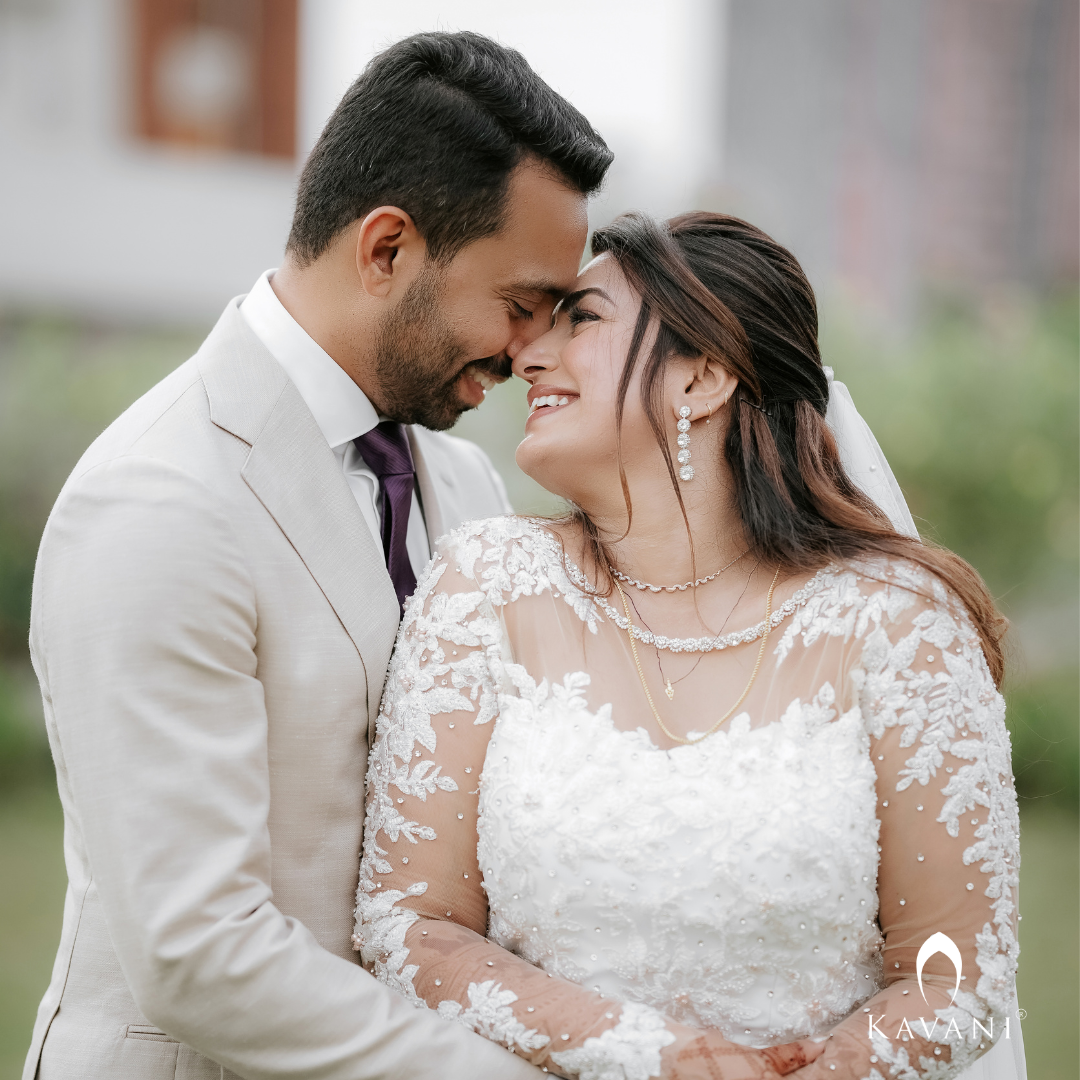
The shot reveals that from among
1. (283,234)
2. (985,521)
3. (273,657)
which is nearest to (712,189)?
(985,521)

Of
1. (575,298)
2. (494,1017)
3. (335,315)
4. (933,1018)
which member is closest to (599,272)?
(575,298)

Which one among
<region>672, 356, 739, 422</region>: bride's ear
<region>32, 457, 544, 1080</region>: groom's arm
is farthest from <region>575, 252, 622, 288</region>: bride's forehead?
<region>32, 457, 544, 1080</region>: groom's arm

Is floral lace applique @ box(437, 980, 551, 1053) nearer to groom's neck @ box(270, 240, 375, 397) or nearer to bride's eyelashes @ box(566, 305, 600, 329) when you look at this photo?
groom's neck @ box(270, 240, 375, 397)

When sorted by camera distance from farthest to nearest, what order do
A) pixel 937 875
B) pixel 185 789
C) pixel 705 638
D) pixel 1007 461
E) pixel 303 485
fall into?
1. pixel 1007 461
2. pixel 705 638
3. pixel 303 485
4. pixel 937 875
5. pixel 185 789

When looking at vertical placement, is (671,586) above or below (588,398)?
below

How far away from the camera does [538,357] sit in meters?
2.83

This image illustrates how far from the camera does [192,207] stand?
38.7 ft

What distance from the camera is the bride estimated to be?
7.63 ft

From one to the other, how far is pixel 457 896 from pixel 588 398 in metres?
1.16

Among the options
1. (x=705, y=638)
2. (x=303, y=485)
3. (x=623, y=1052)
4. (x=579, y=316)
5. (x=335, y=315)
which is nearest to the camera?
(x=623, y=1052)

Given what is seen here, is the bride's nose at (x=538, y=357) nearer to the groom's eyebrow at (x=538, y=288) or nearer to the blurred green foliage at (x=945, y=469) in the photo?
the groom's eyebrow at (x=538, y=288)

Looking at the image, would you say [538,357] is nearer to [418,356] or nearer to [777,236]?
[418,356]

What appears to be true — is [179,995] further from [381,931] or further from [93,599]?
[93,599]

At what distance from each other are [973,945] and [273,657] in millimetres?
1526
